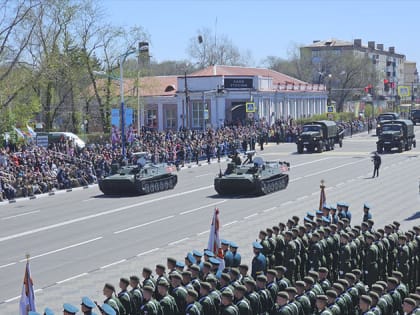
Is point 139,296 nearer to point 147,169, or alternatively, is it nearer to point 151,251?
point 151,251

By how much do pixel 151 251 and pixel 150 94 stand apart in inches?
2253

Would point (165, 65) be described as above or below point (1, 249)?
above

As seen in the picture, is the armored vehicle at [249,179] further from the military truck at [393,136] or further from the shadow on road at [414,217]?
the military truck at [393,136]

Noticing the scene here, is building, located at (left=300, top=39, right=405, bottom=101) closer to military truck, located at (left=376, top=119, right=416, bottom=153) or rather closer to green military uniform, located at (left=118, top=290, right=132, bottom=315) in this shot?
military truck, located at (left=376, top=119, right=416, bottom=153)

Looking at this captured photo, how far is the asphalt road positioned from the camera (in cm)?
1867

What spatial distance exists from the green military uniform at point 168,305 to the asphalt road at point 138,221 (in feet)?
15.8

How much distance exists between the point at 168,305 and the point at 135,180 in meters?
21.1

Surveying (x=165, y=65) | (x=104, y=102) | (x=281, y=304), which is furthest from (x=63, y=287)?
(x=165, y=65)

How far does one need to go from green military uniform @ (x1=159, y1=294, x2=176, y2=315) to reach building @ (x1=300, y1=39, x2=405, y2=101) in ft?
354

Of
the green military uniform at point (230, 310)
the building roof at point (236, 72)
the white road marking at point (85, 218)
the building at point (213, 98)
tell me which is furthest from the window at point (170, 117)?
the green military uniform at point (230, 310)

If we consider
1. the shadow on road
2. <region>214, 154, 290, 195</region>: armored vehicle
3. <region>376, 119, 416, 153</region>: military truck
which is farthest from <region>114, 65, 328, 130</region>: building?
the shadow on road

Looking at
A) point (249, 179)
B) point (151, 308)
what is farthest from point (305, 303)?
point (249, 179)

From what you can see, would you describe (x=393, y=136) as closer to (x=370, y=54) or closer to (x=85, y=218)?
(x=85, y=218)

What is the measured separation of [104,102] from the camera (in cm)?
6456
